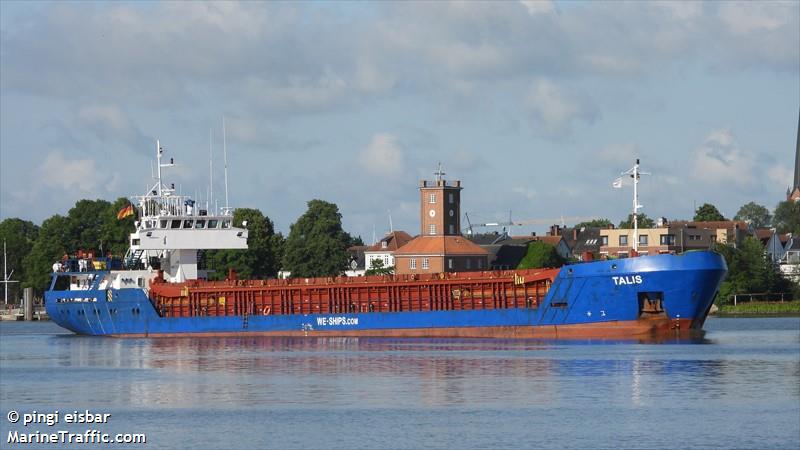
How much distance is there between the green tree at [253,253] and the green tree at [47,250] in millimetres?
15703

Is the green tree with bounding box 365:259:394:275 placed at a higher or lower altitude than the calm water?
higher

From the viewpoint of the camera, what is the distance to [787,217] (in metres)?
175

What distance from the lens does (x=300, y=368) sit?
53031 millimetres

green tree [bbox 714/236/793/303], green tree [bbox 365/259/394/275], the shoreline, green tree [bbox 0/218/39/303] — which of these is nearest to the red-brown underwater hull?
the shoreline

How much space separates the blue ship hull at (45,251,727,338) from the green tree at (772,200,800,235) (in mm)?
108161

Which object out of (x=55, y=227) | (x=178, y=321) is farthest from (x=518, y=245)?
(x=178, y=321)

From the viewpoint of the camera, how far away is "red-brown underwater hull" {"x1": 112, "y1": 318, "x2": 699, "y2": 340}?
198 ft

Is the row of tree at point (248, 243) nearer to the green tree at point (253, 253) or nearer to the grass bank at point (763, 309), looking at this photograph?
the green tree at point (253, 253)

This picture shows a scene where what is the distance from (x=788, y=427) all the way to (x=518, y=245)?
109878 millimetres

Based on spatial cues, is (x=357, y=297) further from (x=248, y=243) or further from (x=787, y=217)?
(x=787, y=217)

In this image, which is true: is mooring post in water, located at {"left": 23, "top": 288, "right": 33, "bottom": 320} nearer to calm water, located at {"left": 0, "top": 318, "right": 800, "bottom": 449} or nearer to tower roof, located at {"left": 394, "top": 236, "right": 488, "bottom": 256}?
tower roof, located at {"left": 394, "top": 236, "right": 488, "bottom": 256}

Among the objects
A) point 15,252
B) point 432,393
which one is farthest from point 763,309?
Answer: point 15,252

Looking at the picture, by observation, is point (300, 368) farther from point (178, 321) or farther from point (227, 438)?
point (178, 321)

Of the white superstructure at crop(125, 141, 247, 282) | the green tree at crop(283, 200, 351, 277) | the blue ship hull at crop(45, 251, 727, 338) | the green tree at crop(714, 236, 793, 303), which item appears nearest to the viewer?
the blue ship hull at crop(45, 251, 727, 338)
